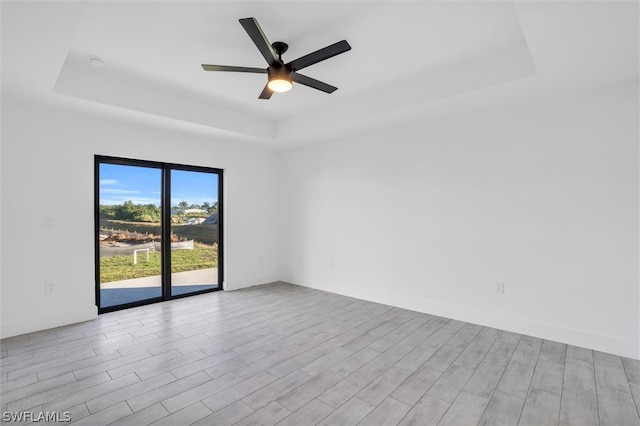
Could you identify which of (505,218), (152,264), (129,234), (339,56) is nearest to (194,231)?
(152,264)

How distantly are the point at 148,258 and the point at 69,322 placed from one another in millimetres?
1100

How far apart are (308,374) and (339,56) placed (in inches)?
108

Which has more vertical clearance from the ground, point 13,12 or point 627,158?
point 13,12

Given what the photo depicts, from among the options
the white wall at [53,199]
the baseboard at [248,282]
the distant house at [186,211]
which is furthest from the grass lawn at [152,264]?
the distant house at [186,211]

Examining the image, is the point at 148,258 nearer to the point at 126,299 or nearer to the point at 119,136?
the point at 126,299

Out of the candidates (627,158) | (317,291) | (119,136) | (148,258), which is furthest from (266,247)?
(627,158)

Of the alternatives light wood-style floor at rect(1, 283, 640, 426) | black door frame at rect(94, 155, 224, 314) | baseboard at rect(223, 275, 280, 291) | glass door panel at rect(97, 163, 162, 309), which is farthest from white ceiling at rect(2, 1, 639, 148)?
baseboard at rect(223, 275, 280, 291)

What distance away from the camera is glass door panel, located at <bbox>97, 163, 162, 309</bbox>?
3982mm

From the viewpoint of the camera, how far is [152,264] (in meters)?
4.40

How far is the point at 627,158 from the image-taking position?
2812mm

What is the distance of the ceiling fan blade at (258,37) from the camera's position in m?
1.96

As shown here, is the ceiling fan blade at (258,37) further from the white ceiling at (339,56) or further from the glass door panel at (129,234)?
the glass door panel at (129,234)

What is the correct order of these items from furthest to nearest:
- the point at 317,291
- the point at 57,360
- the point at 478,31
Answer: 1. the point at 317,291
2. the point at 57,360
3. the point at 478,31

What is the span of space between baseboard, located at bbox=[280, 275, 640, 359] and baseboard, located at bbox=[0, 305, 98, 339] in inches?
129
